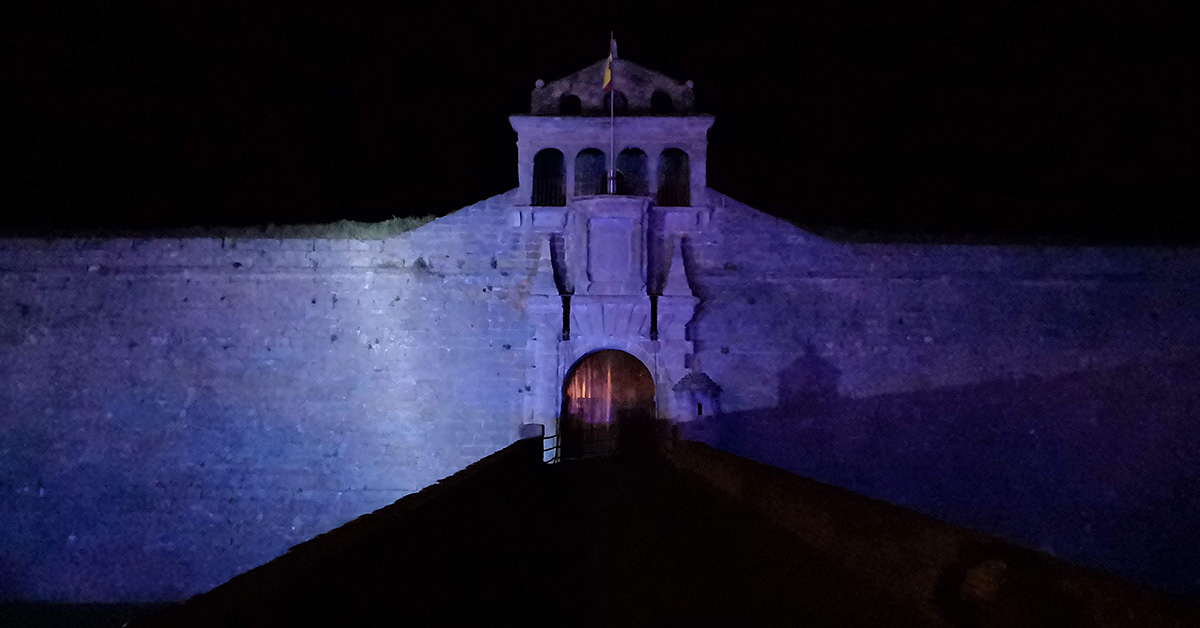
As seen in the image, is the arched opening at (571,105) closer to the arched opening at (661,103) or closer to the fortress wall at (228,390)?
the arched opening at (661,103)

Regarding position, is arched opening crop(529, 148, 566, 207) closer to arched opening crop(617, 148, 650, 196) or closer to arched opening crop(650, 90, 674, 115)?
arched opening crop(617, 148, 650, 196)

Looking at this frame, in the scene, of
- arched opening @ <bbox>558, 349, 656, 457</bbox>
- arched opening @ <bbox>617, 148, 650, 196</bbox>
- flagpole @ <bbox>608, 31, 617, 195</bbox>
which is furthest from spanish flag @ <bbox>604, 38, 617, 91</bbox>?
arched opening @ <bbox>558, 349, 656, 457</bbox>

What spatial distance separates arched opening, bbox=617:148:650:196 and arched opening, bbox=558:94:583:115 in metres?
1.08

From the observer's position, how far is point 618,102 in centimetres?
1130

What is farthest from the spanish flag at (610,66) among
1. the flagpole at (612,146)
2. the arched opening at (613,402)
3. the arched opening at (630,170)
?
the arched opening at (613,402)

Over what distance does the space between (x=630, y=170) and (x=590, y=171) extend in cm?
73

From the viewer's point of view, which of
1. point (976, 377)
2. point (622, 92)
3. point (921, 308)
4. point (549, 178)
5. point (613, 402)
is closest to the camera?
point (976, 377)

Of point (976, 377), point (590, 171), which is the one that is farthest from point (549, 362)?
point (976, 377)

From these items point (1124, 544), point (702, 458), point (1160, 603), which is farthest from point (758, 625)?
point (1124, 544)

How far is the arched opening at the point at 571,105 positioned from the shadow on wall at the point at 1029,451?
19.1 feet

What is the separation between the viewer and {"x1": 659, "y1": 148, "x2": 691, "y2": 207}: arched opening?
1158 cm

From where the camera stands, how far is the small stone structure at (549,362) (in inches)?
423

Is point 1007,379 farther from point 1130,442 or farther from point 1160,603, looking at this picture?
point 1160,603

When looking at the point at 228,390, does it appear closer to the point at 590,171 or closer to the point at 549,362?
the point at 549,362
